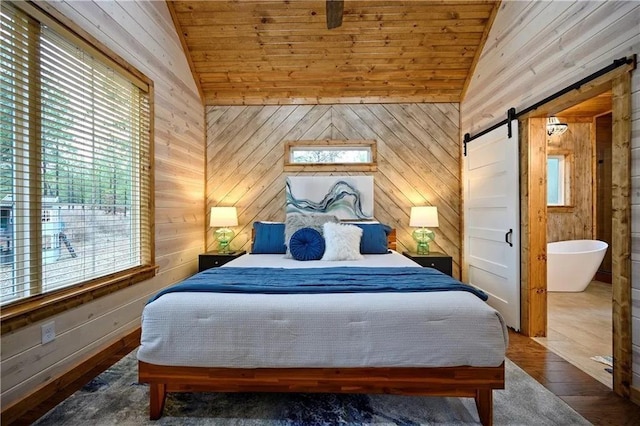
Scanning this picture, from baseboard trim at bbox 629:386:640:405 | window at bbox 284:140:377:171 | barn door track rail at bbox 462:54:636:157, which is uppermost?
barn door track rail at bbox 462:54:636:157

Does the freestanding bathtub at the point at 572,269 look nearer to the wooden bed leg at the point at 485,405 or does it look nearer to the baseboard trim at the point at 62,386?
the wooden bed leg at the point at 485,405

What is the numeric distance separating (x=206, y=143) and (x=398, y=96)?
8.94ft

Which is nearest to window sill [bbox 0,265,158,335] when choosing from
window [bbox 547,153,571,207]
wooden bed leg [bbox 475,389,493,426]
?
wooden bed leg [bbox 475,389,493,426]

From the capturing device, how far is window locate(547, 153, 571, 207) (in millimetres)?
4750

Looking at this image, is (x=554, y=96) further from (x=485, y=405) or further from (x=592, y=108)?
(x=592, y=108)

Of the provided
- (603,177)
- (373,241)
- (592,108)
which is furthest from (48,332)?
(603,177)

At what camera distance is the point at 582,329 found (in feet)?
8.90

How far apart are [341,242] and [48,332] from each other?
7.14 feet

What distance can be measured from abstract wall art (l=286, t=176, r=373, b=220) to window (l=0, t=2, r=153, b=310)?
1823 mm

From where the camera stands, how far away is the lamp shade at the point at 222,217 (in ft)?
11.8

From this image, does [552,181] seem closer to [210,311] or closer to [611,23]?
[611,23]

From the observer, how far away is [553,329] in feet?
8.93

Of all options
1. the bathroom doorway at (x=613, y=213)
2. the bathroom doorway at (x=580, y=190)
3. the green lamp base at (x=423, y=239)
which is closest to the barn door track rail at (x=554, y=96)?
the bathroom doorway at (x=613, y=213)

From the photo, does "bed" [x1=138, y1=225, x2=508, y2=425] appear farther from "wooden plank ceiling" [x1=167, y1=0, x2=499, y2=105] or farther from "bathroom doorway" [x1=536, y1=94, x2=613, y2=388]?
"bathroom doorway" [x1=536, y1=94, x2=613, y2=388]
